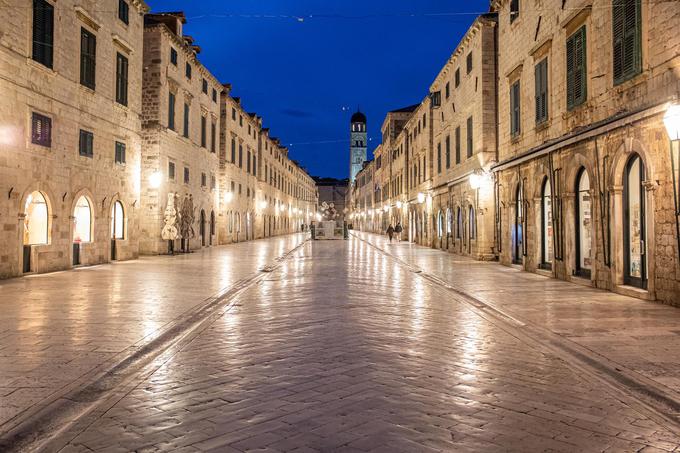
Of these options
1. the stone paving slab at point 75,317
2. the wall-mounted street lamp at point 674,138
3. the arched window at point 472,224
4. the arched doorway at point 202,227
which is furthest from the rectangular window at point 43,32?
the arched doorway at point 202,227

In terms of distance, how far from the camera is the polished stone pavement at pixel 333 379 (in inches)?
154

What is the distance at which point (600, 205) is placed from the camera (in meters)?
12.8

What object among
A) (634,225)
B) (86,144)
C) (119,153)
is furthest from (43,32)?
(634,225)

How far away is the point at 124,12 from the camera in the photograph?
22078 mm

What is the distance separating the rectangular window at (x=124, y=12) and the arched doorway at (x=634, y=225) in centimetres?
1983

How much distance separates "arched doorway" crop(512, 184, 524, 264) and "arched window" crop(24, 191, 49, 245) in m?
16.2

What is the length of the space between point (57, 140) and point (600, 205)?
16366mm

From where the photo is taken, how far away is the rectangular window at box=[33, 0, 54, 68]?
52.3 feet

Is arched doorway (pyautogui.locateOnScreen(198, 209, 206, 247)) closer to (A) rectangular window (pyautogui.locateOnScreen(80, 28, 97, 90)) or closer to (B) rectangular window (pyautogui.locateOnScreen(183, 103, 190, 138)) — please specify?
(B) rectangular window (pyautogui.locateOnScreen(183, 103, 190, 138))

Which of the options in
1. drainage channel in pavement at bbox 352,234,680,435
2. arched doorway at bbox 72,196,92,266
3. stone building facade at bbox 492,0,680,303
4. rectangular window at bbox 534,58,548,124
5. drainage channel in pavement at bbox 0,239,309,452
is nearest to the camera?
drainage channel in pavement at bbox 0,239,309,452

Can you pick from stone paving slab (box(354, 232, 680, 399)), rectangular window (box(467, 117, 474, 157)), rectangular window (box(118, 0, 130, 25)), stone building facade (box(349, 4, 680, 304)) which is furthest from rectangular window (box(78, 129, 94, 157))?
rectangular window (box(467, 117, 474, 157))

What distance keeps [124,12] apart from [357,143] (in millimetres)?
97152

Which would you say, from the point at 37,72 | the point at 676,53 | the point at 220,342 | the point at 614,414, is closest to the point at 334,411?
the point at 614,414

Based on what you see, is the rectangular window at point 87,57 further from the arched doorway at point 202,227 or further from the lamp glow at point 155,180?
the arched doorway at point 202,227
